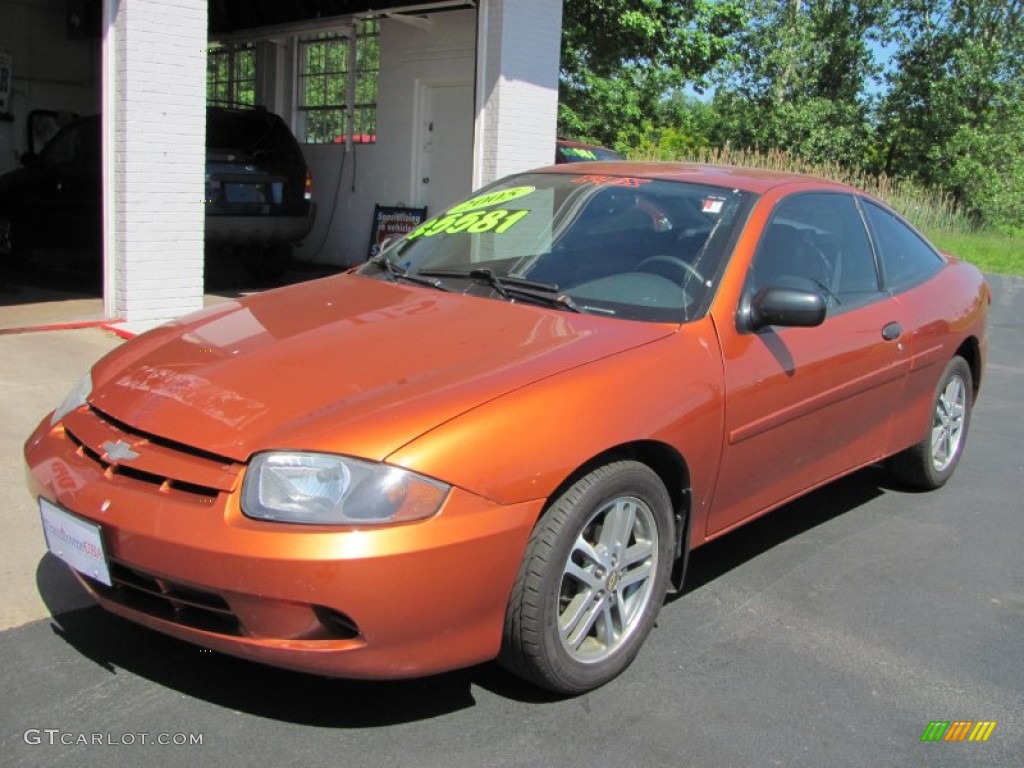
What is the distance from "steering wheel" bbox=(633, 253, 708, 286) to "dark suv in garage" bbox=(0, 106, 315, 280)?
7.02 meters

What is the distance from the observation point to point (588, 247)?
12.7ft

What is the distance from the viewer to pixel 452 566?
2.55 m

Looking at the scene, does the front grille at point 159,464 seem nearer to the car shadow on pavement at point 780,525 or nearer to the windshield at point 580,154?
the car shadow on pavement at point 780,525

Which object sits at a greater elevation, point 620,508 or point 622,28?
point 622,28

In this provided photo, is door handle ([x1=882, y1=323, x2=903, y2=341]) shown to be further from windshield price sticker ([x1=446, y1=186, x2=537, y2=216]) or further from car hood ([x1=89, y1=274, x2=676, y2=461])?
windshield price sticker ([x1=446, y1=186, x2=537, y2=216])

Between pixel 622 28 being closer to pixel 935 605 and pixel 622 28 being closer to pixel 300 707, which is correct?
pixel 935 605

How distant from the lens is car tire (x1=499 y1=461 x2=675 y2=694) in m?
2.77

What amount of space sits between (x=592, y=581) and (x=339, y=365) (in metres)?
1.01

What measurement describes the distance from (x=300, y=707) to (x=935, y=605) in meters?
2.49

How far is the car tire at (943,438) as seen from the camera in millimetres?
5074

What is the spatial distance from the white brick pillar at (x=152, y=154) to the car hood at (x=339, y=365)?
417cm

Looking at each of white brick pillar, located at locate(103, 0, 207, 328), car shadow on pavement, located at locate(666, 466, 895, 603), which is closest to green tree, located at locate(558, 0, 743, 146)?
white brick pillar, located at locate(103, 0, 207, 328)

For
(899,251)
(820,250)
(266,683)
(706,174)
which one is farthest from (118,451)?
(899,251)

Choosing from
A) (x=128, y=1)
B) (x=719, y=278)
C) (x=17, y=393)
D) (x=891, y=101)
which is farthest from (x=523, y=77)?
(x=891, y=101)
